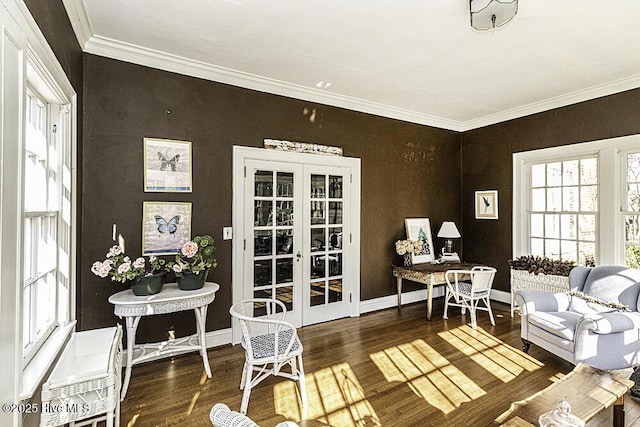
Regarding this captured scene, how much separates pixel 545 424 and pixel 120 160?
3.65m

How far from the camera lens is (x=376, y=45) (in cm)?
311

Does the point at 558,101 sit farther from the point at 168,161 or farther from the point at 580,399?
the point at 168,161

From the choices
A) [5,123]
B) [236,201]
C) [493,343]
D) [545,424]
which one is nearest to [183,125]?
[236,201]

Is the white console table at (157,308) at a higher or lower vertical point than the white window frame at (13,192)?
lower

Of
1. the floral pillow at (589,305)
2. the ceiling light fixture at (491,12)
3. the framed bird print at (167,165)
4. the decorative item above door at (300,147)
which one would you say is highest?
the ceiling light fixture at (491,12)

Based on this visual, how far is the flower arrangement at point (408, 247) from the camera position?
4867 millimetres

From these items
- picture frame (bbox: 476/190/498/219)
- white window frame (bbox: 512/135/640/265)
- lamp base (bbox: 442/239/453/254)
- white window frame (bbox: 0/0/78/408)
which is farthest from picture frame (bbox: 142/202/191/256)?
white window frame (bbox: 512/135/640/265)

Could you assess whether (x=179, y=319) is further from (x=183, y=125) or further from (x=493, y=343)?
(x=493, y=343)

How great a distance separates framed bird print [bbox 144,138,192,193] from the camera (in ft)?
10.9

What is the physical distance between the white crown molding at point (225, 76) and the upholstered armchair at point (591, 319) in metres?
2.99

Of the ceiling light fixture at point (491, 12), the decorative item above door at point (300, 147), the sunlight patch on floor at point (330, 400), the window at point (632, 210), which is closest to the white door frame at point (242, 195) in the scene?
the decorative item above door at point (300, 147)

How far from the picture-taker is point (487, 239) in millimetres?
5512

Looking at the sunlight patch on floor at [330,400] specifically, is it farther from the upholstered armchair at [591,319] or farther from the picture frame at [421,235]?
the picture frame at [421,235]

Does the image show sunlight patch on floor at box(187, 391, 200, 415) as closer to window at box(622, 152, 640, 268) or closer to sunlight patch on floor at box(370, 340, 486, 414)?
sunlight patch on floor at box(370, 340, 486, 414)
